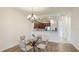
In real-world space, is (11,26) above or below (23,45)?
above

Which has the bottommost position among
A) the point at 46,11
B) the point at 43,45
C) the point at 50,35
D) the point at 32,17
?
the point at 43,45

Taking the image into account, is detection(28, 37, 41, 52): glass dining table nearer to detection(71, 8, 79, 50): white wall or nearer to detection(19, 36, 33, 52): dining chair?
detection(19, 36, 33, 52): dining chair

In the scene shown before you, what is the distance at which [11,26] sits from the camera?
2223mm

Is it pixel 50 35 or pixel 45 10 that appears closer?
pixel 45 10

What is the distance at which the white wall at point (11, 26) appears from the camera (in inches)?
85.4

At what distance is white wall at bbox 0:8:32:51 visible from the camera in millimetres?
2168

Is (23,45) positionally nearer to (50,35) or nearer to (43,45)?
Result: (43,45)

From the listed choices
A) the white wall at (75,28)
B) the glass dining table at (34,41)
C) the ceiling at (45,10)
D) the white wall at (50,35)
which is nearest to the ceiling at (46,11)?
the ceiling at (45,10)

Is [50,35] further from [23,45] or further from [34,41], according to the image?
[23,45]

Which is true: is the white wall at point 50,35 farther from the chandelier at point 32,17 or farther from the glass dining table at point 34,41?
the chandelier at point 32,17

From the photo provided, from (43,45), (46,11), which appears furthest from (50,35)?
(46,11)

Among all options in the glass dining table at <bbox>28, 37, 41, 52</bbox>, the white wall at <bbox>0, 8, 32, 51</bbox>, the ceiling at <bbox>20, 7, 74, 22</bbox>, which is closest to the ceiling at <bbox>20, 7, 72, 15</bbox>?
the ceiling at <bbox>20, 7, 74, 22</bbox>

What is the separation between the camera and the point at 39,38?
2.29 m
